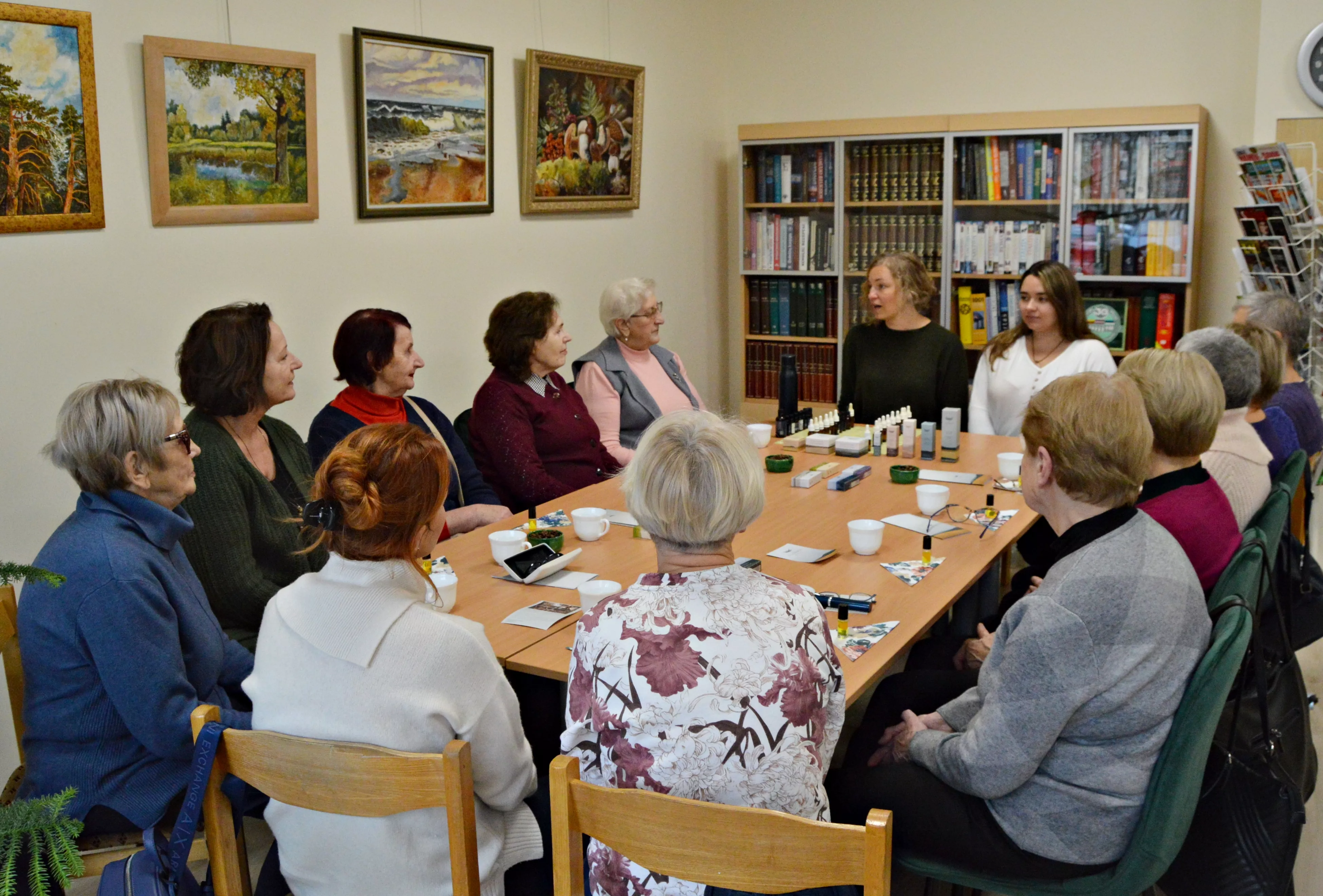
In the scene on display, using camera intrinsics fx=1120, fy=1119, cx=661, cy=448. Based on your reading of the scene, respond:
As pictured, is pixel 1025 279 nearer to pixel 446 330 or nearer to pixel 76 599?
pixel 446 330

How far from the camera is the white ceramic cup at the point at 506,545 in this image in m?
2.78

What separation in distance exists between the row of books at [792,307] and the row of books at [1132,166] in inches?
55.4

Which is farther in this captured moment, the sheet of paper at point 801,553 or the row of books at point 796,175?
the row of books at point 796,175

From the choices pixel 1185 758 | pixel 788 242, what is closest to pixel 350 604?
pixel 1185 758

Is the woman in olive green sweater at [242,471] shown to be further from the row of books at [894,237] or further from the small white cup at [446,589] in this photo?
the row of books at [894,237]

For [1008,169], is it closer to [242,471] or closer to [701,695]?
[242,471]

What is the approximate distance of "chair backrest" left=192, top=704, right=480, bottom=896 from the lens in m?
1.58

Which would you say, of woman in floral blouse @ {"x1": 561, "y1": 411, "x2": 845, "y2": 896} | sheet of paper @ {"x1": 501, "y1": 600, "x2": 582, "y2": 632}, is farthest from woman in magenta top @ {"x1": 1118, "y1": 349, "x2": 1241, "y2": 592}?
sheet of paper @ {"x1": 501, "y1": 600, "x2": 582, "y2": 632}

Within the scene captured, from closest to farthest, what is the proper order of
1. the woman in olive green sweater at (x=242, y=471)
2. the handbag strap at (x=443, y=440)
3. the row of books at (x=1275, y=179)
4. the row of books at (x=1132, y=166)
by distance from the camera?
1. the woman in olive green sweater at (x=242, y=471)
2. the handbag strap at (x=443, y=440)
3. the row of books at (x=1275, y=179)
4. the row of books at (x=1132, y=166)

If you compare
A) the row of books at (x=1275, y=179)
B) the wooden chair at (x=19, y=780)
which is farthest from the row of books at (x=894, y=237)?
the wooden chair at (x=19, y=780)

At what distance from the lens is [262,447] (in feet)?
9.80

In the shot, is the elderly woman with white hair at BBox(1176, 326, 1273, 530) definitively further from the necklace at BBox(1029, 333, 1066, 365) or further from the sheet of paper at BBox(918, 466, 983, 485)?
the necklace at BBox(1029, 333, 1066, 365)

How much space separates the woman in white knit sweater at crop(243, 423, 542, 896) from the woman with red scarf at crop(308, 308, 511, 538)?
5.08ft

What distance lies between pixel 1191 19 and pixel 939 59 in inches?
48.0
